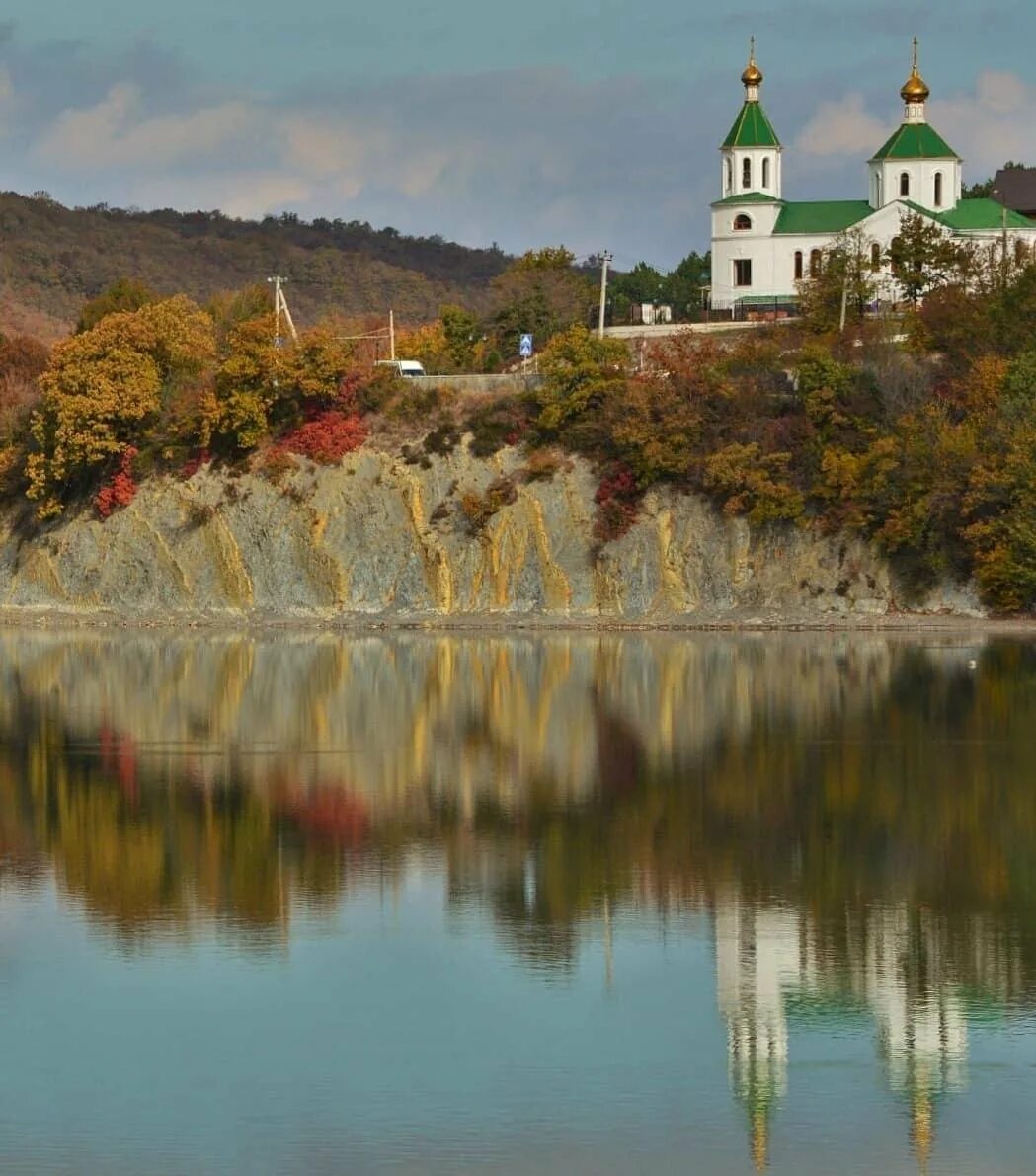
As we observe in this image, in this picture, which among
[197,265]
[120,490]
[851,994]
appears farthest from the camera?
[197,265]

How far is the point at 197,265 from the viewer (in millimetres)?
175000

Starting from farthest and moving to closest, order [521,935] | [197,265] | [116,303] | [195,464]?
[197,265]
[116,303]
[195,464]
[521,935]

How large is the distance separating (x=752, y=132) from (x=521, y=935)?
61.6 meters

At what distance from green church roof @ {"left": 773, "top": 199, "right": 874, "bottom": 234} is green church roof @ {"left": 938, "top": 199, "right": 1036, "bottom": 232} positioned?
9.47ft

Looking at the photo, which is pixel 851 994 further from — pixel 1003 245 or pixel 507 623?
pixel 1003 245

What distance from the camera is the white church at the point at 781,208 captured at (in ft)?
272

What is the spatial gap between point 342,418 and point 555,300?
15.8 m

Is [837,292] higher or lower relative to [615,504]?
higher

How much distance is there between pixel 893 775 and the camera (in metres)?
35.8

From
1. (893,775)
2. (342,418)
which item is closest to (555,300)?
(342,418)

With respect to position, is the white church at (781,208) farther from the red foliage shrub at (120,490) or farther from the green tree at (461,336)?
the red foliage shrub at (120,490)

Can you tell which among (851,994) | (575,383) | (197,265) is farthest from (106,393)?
(197,265)

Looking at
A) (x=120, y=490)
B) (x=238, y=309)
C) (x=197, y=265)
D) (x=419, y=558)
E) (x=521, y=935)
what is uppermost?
(x=197, y=265)

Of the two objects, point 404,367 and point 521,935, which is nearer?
point 521,935
